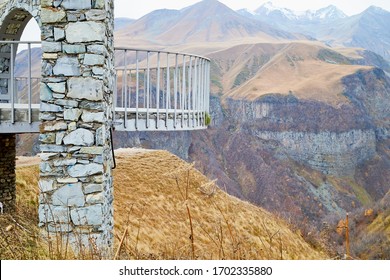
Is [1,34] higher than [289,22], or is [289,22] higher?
[289,22]

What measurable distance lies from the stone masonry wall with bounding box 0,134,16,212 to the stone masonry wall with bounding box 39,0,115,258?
497cm

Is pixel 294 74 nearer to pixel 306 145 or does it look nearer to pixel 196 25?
pixel 306 145

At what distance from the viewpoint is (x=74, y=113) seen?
27.0 ft

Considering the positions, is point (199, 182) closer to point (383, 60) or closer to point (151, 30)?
point (151, 30)

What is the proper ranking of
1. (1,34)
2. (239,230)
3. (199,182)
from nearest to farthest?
1. (1,34)
2. (239,230)
3. (199,182)

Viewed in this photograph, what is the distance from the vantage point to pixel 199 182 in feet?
65.5

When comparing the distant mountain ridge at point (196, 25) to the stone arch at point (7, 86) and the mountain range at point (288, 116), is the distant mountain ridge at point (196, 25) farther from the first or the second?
the stone arch at point (7, 86)

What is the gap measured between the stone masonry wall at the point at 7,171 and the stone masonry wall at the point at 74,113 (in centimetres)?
497

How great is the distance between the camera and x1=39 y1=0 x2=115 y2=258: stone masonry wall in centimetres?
820

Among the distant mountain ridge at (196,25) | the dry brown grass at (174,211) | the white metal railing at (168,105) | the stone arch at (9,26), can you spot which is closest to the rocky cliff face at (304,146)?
the distant mountain ridge at (196,25)

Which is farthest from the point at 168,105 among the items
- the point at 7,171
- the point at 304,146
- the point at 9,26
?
the point at 304,146

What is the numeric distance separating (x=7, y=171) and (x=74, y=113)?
5.71 metres
